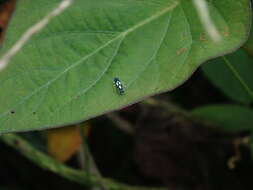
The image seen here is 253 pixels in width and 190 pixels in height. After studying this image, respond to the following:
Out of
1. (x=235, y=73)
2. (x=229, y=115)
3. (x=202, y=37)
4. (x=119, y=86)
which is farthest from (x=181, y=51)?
(x=229, y=115)

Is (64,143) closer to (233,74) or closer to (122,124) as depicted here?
(122,124)

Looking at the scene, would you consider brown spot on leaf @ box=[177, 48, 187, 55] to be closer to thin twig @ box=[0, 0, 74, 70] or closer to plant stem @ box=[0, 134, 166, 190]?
thin twig @ box=[0, 0, 74, 70]

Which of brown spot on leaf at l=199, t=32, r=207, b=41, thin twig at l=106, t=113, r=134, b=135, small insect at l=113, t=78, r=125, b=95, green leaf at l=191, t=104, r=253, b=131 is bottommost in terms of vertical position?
green leaf at l=191, t=104, r=253, b=131

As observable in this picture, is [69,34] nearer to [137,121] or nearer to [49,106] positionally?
[49,106]

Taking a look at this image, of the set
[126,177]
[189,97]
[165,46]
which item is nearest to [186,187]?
[126,177]

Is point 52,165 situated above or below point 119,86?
below

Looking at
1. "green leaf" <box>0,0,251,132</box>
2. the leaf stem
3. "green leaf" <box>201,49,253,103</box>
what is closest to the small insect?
"green leaf" <box>0,0,251,132</box>

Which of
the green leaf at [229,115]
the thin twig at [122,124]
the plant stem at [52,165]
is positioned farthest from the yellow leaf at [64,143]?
the green leaf at [229,115]
